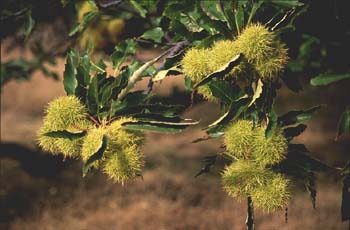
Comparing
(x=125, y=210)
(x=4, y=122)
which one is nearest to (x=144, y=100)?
(x=125, y=210)

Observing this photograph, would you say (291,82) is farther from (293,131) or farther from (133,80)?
(133,80)

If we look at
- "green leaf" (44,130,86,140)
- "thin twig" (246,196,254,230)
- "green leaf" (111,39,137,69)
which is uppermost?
"green leaf" (111,39,137,69)

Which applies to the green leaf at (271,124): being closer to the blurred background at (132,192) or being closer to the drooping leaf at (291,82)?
the drooping leaf at (291,82)

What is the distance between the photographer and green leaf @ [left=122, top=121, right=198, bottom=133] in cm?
151

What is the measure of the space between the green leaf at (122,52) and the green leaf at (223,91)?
438mm

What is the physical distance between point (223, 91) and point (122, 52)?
19.8 inches

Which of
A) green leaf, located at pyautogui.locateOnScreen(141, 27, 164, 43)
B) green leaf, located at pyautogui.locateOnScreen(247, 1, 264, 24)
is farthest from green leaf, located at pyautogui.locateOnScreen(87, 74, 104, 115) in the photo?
green leaf, located at pyautogui.locateOnScreen(141, 27, 164, 43)

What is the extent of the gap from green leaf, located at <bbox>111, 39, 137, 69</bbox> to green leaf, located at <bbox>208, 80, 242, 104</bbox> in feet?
1.44

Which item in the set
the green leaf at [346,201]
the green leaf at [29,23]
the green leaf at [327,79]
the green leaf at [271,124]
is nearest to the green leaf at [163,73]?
the green leaf at [271,124]

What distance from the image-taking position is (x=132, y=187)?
481 centimetres

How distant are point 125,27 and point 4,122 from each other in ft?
13.6

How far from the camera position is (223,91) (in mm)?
1549

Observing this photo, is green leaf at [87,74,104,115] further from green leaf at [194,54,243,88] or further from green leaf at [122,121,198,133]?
green leaf at [194,54,243,88]

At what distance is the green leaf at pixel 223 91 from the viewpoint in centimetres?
153
